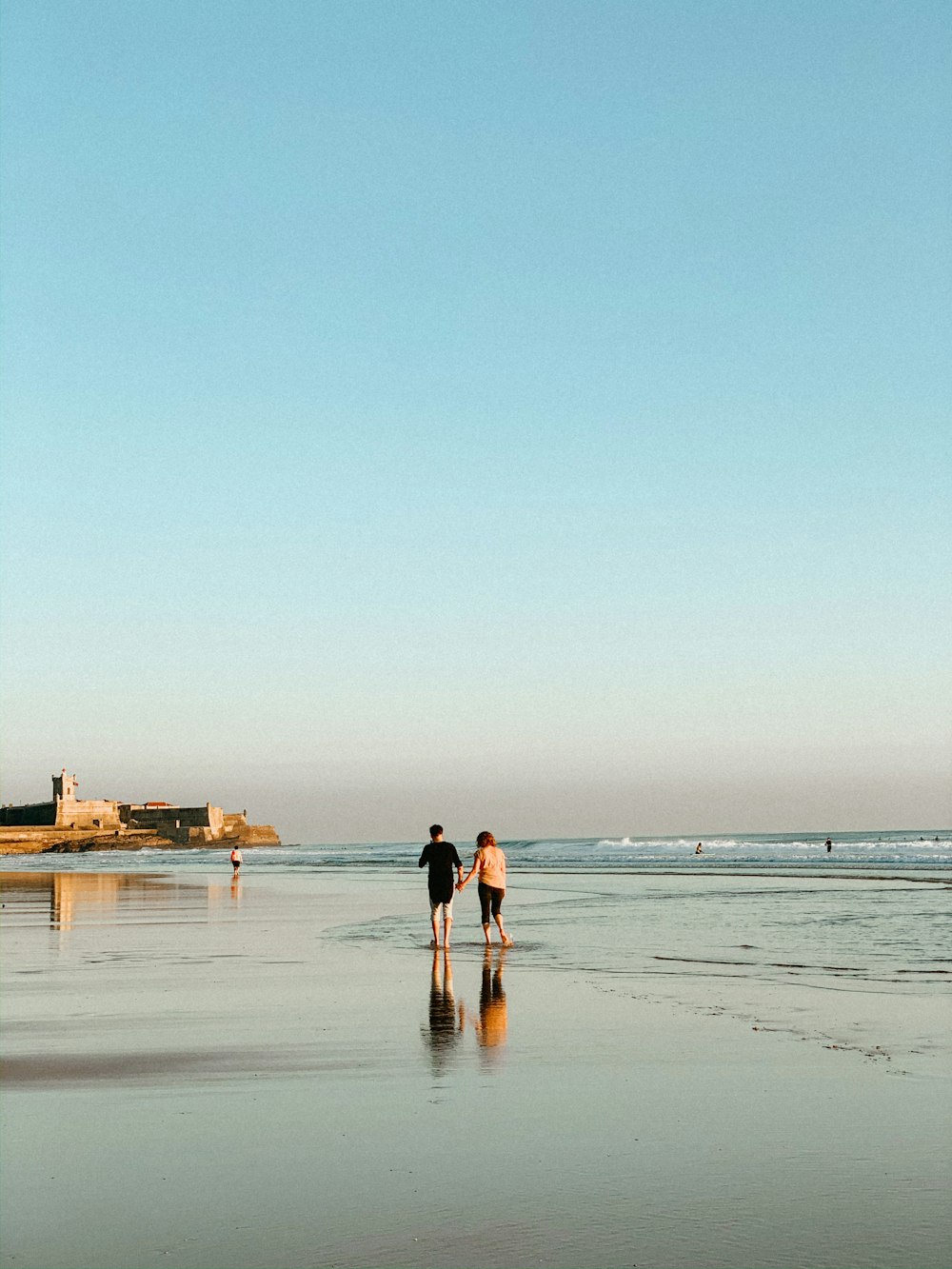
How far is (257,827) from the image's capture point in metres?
170

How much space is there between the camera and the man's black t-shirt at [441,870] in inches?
663

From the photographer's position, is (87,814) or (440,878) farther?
(87,814)

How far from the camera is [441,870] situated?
666 inches

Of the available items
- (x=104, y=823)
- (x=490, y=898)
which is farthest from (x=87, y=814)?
(x=490, y=898)

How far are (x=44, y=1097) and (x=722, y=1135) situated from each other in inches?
163

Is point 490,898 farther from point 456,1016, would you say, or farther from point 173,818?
point 173,818

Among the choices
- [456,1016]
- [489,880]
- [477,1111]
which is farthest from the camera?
[489,880]

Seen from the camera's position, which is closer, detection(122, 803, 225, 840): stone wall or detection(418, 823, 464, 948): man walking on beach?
detection(418, 823, 464, 948): man walking on beach

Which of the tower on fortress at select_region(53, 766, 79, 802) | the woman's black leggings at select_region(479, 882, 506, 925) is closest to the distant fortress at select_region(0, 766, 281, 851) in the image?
the tower on fortress at select_region(53, 766, 79, 802)

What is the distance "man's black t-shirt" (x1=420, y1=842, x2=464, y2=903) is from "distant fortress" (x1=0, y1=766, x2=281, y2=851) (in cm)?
12156

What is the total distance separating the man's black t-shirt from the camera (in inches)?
663

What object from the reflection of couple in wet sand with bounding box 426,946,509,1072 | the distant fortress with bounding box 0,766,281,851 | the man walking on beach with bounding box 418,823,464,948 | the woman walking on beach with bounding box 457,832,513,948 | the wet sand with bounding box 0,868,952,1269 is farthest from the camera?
the distant fortress with bounding box 0,766,281,851

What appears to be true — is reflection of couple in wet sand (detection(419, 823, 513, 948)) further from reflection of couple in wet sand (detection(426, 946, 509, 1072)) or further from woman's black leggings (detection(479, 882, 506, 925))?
reflection of couple in wet sand (detection(426, 946, 509, 1072))

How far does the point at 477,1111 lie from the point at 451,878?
9733mm
